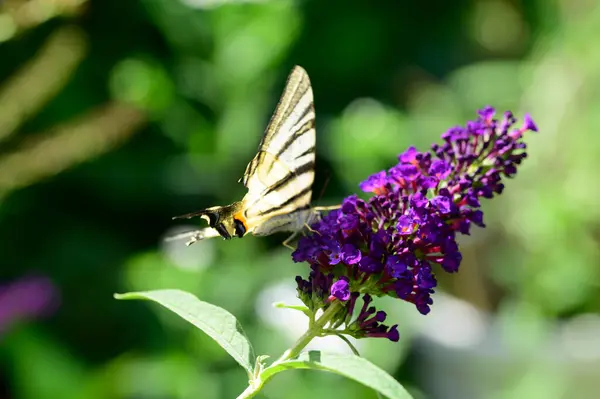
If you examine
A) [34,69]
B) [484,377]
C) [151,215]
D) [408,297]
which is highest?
[408,297]

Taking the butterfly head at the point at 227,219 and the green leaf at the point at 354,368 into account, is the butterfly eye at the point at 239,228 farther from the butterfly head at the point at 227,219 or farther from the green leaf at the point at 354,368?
the green leaf at the point at 354,368

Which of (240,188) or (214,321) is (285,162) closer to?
(214,321)

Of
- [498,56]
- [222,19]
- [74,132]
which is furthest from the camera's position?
[498,56]

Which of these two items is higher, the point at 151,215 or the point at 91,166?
the point at 91,166

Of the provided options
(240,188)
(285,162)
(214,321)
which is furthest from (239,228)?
(240,188)

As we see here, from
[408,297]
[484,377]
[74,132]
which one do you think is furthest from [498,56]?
[408,297]

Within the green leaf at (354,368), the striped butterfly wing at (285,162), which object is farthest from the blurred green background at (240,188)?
the green leaf at (354,368)

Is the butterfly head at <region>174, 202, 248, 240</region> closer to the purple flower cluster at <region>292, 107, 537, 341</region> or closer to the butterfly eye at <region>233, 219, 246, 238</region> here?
the butterfly eye at <region>233, 219, 246, 238</region>

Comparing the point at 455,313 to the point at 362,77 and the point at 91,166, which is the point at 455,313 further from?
the point at 91,166
